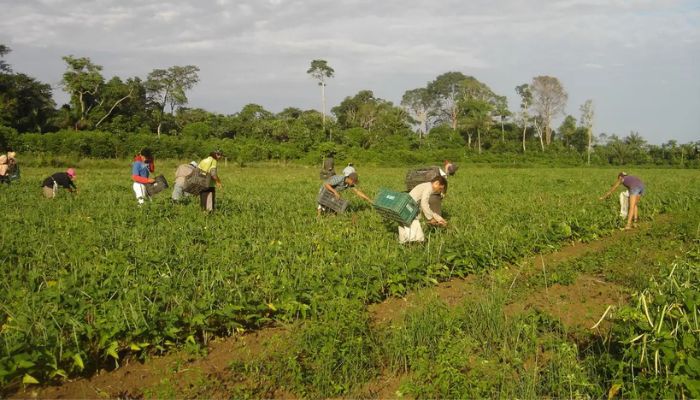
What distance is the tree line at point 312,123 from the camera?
39.0 metres

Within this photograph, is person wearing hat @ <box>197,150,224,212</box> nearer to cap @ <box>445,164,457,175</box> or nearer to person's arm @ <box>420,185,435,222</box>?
person's arm @ <box>420,185,435,222</box>

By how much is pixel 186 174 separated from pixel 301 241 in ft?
14.8

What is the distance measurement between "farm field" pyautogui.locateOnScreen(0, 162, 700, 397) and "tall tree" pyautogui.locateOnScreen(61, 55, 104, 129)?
3325cm

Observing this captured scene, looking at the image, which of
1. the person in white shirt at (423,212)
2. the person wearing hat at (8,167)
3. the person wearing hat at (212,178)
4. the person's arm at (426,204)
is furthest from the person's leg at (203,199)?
the person wearing hat at (8,167)

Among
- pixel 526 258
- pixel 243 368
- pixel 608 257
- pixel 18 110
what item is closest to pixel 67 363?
pixel 243 368

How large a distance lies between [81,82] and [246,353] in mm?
41311

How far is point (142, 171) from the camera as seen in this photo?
11.7 metres

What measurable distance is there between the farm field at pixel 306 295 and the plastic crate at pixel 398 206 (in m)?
0.45

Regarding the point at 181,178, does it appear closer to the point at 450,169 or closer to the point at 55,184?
the point at 55,184

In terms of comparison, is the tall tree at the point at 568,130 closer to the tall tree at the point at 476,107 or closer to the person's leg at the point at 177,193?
the tall tree at the point at 476,107

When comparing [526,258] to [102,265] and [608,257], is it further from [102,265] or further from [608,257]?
[102,265]

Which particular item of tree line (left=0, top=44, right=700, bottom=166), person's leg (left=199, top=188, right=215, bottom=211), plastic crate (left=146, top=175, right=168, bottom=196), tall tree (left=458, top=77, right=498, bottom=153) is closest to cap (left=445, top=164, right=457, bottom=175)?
person's leg (left=199, top=188, right=215, bottom=211)

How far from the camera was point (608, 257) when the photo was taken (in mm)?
8617

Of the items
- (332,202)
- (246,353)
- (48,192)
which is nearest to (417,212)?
(332,202)
